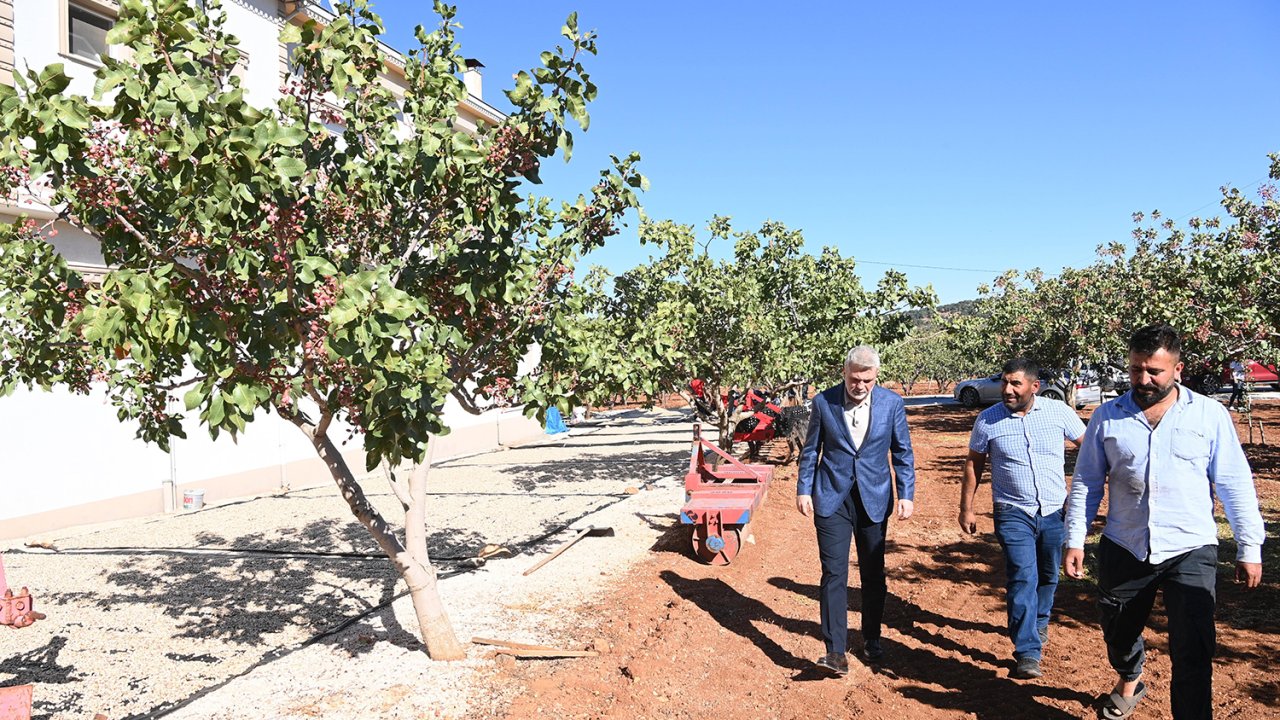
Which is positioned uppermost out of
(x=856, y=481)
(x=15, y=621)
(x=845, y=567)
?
(x=856, y=481)

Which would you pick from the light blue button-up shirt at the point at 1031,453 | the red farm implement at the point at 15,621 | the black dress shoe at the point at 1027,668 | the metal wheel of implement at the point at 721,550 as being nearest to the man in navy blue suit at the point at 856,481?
the light blue button-up shirt at the point at 1031,453

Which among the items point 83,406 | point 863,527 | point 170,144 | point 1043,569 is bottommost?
point 1043,569

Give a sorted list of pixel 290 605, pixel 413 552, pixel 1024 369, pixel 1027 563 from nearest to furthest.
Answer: pixel 1027 563 < pixel 1024 369 < pixel 413 552 < pixel 290 605

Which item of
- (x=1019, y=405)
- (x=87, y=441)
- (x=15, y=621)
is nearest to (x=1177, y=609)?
(x=1019, y=405)

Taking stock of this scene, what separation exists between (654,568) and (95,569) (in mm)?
6121

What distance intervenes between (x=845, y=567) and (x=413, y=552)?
287 centimetres

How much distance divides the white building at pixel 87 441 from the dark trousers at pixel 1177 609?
10600 millimetres

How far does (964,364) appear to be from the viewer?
45125 millimetres

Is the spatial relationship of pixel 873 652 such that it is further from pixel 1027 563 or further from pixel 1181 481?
pixel 1181 481

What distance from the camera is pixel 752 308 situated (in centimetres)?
1237

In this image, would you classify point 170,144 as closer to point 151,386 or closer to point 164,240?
point 164,240

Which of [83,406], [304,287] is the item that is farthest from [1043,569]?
[83,406]

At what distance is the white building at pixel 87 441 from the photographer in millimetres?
10297

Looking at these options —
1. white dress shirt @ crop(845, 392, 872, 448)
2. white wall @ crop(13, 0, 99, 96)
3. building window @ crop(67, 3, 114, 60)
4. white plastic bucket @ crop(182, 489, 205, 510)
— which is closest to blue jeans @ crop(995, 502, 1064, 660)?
white dress shirt @ crop(845, 392, 872, 448)
